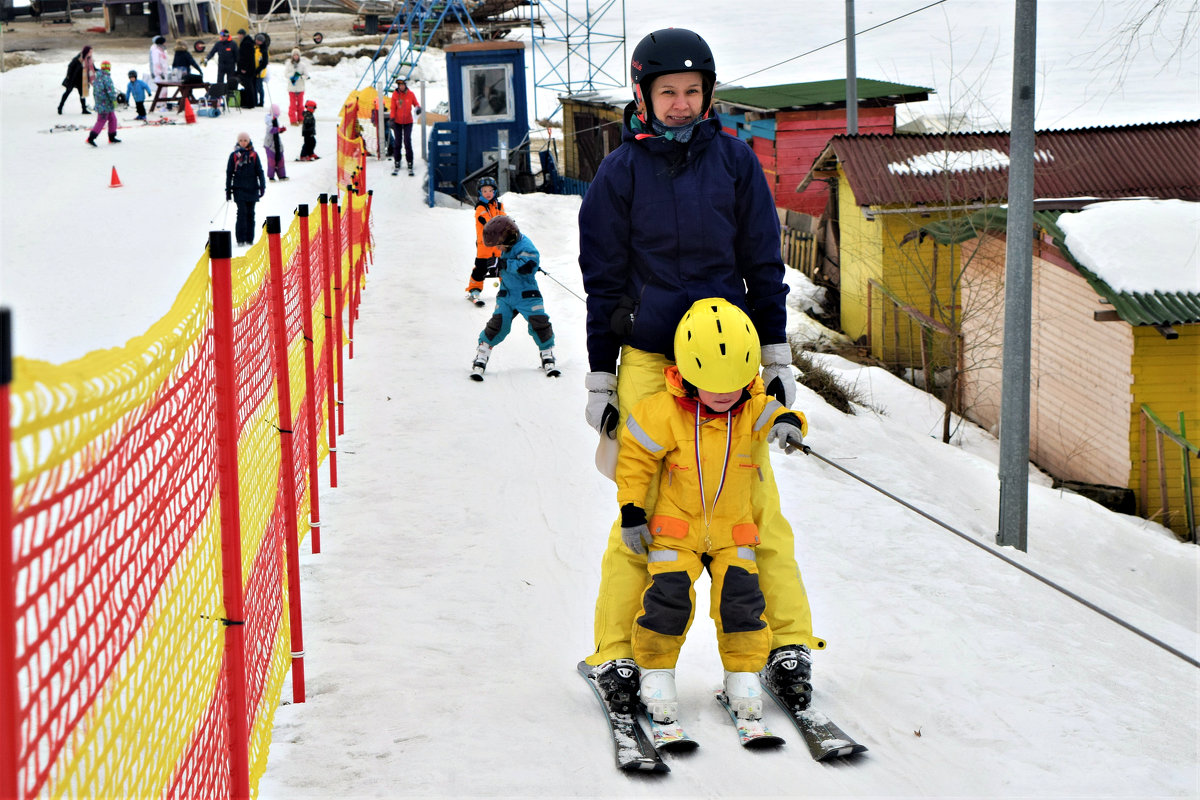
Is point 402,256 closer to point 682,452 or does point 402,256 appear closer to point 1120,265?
point 1120,265

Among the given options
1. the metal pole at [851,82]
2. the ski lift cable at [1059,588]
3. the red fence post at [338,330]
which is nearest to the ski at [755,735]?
the ski lift cable at [1059,588]

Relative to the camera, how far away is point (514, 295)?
32.8 ft

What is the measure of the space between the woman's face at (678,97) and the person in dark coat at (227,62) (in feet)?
99.1

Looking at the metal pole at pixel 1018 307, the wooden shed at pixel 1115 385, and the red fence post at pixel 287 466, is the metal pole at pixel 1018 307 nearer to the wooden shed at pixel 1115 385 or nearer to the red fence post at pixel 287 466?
the wooden shed at pixel 1115 385

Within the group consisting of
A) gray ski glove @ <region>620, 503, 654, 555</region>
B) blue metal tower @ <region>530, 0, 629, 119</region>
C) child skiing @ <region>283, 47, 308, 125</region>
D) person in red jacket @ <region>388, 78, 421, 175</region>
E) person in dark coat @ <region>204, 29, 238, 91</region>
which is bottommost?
gray ski glove @ <region>620, 503, 654, 555</region>

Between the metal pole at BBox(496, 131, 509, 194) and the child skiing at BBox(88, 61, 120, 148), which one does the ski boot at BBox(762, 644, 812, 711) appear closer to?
the metal pole at BBox(496, 131, 509, 194)

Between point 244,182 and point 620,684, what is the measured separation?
1434 centimetres

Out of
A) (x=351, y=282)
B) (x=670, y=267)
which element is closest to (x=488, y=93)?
(x=351, y=282)

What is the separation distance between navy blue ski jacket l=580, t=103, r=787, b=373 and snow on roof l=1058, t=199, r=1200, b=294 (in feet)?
31.5

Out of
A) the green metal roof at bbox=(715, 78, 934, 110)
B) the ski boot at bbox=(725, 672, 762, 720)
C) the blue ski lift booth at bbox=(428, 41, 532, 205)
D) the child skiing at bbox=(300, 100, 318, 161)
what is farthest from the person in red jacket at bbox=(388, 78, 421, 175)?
the ski boot at bbox=(725, 672, 762, 720)

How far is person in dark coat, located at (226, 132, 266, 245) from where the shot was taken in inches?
660

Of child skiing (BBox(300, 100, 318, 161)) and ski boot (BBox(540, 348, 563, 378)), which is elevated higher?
child skiing (BBox(300, 100, 318, 161))

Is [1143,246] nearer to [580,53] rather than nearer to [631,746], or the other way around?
[631,746]

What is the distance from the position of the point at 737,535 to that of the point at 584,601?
1.70m
